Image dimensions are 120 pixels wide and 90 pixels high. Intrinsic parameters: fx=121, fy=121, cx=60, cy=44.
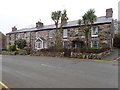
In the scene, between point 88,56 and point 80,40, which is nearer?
point 88,56

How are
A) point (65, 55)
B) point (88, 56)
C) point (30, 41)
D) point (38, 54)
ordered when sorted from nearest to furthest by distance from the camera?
1. point (88, 56)
2. point (65, 55)
3. point (38, 54)
4. point (30, 41)

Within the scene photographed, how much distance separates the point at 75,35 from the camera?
86.6ft

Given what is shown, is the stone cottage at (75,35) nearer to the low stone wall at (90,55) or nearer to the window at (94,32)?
the window at (94,32)

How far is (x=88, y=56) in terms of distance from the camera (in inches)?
680

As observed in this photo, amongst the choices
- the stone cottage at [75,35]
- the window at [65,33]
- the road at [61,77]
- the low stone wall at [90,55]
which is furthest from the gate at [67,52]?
the road at [61,77]

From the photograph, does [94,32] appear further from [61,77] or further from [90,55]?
[61,77]

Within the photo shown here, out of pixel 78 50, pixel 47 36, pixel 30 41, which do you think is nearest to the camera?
pixel 78 50

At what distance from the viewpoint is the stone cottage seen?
73.5 ft

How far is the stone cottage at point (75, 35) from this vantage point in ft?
73.5

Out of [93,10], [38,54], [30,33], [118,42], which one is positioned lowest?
[38,54]

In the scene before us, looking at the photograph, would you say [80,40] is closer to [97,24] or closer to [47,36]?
[97,24]

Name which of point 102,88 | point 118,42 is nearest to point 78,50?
point 118,42

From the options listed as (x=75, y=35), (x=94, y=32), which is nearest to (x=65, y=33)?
(x=75, y=35)

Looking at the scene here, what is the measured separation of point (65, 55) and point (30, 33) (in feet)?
62.5
